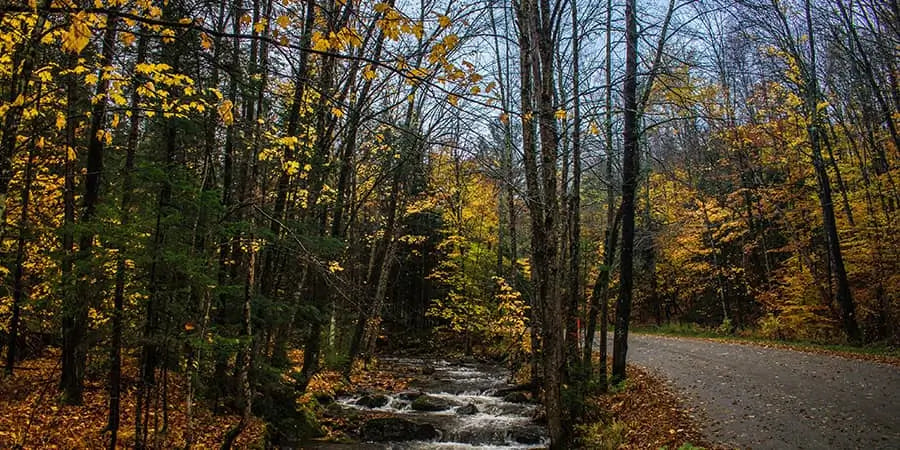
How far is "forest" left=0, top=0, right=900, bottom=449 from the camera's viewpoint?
549cm

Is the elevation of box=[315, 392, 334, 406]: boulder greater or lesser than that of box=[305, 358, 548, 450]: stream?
greater

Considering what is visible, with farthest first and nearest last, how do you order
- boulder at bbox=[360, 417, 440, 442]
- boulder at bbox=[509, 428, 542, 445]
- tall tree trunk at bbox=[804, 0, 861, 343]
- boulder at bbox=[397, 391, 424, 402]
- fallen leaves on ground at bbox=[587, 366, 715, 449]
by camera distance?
1. tall tree trunk at bbox=[804, 0, 861, 343]
2. boulder at bbox=[397, 391, 424, 402]
3. boulder at bbox=[360, 417, 440, 442]
4. boulder at bbox=[509, 428, 542, 445]
5. fallen leaves on ground at bbox=[587, 366, 715, 449]

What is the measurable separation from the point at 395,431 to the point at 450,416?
2.05 meters

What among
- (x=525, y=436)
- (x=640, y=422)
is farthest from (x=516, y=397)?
(x=640, y=422)

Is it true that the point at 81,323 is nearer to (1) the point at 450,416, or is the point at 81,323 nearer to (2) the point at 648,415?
(1) the point at 450,416

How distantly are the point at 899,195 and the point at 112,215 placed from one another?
1924 cm

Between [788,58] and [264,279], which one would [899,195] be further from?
[264,279]

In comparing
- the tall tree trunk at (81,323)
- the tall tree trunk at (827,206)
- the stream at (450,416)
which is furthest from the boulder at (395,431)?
the tall tree trunk at (827,206)

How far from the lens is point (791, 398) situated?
28.3ft

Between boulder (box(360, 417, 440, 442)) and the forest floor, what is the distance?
7.21ft

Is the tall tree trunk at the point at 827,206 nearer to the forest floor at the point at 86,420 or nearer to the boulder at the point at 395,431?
the boulder at the point at 395,431

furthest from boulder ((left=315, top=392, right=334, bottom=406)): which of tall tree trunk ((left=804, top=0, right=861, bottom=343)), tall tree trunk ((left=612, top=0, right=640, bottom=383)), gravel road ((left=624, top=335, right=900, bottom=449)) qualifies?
tall tree trunk ((left=804, top=0, right=861, bottom=343))

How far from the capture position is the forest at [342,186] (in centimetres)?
549

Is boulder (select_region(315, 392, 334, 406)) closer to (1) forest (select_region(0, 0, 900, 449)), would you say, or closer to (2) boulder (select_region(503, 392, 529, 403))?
(1) forest (select_region(0, 0, 900, 449))
